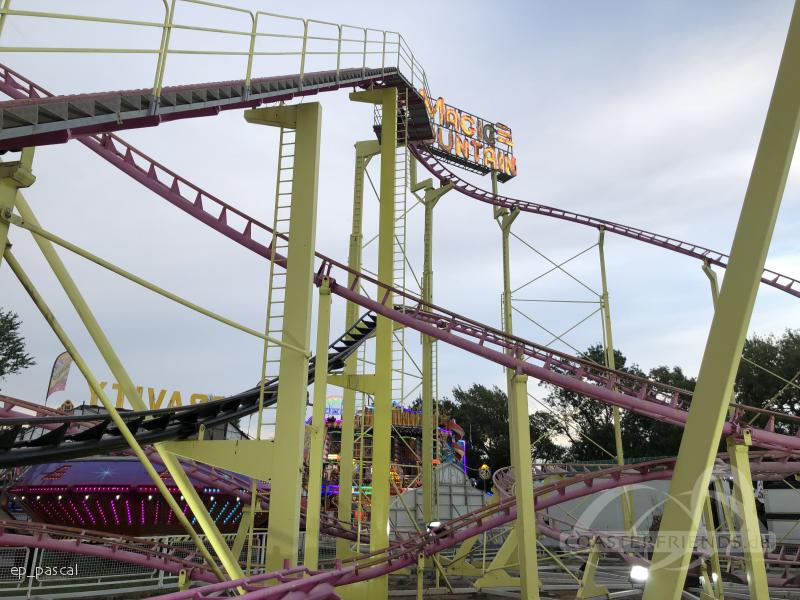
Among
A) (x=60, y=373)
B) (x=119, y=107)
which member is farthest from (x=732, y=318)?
(x=60, y=373)

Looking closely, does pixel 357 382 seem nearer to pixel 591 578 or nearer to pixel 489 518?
pixel 489 518

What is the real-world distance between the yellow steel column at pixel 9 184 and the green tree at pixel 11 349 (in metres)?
33.1

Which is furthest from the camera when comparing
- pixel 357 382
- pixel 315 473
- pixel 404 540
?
pixel 357 382

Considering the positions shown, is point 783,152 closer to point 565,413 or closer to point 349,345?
point 349,345

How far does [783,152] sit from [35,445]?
7.89 metres

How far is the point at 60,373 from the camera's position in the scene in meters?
20.7

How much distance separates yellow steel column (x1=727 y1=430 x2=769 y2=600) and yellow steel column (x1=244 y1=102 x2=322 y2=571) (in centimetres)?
601

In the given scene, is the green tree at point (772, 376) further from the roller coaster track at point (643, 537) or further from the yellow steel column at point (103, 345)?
the yellow steel column at point (103, 345)

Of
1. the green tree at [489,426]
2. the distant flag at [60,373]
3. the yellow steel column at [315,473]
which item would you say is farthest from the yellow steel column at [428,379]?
the green tree at [489,426]

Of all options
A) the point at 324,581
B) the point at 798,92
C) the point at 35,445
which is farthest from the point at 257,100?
the point at 798,92

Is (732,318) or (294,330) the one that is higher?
(294,330)

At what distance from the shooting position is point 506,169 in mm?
28047

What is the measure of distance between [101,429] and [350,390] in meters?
6.65

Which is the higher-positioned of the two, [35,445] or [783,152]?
[783,152]
